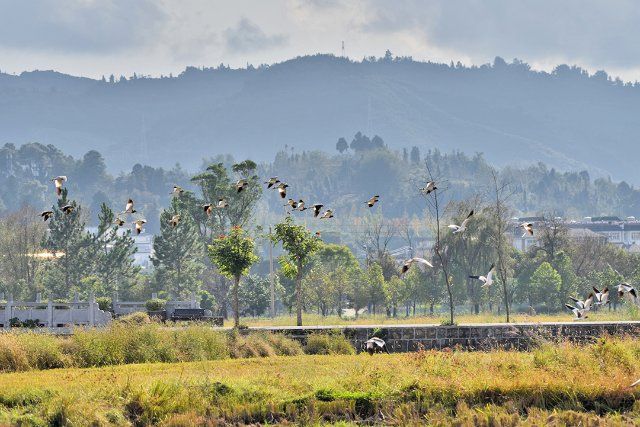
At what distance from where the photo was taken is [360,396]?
26.6 m

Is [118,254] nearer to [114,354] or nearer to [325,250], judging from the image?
[325,250]

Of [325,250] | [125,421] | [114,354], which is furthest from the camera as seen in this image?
[325,250]

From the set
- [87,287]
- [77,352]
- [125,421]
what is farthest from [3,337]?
[87,287]

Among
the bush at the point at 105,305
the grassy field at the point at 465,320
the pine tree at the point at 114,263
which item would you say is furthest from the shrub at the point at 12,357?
the pine tree at the point at 114,263

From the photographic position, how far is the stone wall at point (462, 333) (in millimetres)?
43844

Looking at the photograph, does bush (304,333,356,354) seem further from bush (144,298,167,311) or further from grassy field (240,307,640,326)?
bush (144,298,167,311)

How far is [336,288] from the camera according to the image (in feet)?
347

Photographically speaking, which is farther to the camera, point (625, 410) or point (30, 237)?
point (30, 237)

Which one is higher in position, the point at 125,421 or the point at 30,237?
the point at 30,237

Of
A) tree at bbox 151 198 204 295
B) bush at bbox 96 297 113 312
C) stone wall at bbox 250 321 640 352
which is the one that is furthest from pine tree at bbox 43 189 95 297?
stone wall at bbox 250 321 640 352

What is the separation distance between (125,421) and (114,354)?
38.1 feet

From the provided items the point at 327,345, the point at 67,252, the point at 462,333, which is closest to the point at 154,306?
the point at 462,333

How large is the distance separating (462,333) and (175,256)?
63.5 metres

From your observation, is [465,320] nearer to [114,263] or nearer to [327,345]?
[327,345]
